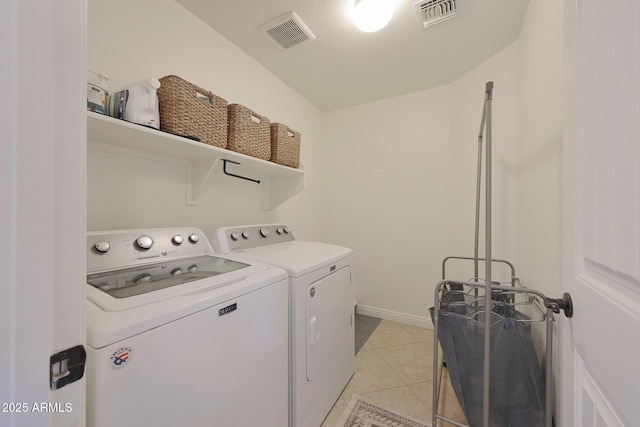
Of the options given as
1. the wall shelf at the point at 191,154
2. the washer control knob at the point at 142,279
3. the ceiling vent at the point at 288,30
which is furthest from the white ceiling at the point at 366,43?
the washer control knob at the point at 142,279

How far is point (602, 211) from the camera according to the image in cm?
50

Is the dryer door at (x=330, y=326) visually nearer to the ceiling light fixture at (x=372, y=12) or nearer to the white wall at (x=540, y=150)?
the white wall at (x=540, y=150)

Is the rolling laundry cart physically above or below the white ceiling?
below

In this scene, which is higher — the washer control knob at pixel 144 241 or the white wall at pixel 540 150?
the white wall at pixel 540 150

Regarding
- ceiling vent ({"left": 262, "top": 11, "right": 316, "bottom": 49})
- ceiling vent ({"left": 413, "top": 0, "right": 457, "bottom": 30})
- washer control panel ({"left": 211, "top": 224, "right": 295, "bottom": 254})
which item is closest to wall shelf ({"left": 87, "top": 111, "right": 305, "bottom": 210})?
washer control panel ({"left": 211, "top": 224, "right": 295, "bottom": 254})

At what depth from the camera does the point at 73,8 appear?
438mm

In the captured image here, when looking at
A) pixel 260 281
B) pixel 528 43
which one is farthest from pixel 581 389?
pixel 528 43

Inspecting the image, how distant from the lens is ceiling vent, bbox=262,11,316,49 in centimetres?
163

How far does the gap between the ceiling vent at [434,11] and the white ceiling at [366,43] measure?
0.14ft

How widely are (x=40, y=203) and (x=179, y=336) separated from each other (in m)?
0.53

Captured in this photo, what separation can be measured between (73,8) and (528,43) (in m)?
2.22

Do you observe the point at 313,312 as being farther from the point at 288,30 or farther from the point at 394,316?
the point at 288,30

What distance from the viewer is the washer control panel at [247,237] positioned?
1551mm

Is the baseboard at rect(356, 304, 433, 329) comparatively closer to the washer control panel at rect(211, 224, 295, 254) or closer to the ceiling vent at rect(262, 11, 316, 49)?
the washer control panel at rect(211, 224, 295, 254)
